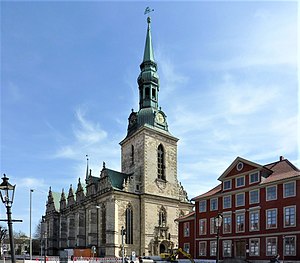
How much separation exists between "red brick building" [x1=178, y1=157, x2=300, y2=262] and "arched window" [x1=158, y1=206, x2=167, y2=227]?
17307 mm

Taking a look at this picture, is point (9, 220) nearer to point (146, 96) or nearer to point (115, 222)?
point (115, 222)

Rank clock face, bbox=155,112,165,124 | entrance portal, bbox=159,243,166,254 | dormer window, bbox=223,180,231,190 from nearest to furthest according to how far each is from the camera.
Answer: dormer window, bbox=223,180,231,190 < entrance portal, bbox=159,243,166,254 < clock face, bbox=155,112,165,124

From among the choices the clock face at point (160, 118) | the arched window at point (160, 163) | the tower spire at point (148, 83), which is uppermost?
the tower spire at point (148, 83)

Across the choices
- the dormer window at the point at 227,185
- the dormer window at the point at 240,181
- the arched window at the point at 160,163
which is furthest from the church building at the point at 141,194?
the dormer window at the point at 240,181

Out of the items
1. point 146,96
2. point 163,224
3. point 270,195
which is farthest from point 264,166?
point 146,96

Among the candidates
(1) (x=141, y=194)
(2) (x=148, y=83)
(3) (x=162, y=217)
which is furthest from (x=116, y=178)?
(2) (x=148, y=83)

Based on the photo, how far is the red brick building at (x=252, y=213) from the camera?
125 feet

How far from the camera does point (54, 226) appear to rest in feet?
328

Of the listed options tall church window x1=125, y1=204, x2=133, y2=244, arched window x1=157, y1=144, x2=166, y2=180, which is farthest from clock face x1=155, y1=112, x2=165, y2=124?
tall church window x1=125, y1=204, x2=133, y2=244

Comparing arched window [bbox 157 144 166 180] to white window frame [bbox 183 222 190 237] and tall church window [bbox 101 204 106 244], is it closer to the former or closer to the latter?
tall church window [bbox 101 204 106 244]

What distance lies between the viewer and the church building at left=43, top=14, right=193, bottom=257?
6488 cm

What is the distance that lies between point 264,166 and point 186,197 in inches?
1445

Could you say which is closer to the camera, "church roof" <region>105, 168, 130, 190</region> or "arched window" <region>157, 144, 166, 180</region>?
"church roof" <region>105, 168, 130, 190</region>

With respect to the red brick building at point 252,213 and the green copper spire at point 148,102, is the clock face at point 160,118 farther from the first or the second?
the red brick building at point 252,213
